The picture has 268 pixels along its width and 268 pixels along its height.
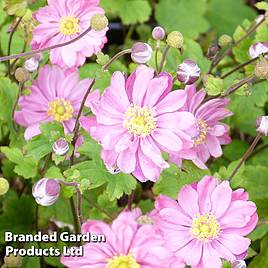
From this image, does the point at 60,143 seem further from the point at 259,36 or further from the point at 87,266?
the point at 259,36

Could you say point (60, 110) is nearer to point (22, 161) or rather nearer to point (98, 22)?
point (22, 161)

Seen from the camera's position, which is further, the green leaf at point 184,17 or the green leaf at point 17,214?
the green leaf at point 184,17

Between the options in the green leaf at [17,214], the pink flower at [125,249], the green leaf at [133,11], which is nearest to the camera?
the pink flower at [125,249]

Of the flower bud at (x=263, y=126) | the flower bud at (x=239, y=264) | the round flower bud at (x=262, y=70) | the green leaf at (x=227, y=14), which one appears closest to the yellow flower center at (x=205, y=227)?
the flower bud at (x=239, y=264)

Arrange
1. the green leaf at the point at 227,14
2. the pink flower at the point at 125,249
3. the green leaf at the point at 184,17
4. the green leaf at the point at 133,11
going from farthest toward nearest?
the green leaf at the point at 227,14, the green leaf at the point at 184,17, the green leaf at the point at 133,11, the pink flower at the point at 125,249

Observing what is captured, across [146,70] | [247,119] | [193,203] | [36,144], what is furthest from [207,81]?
[247,119]

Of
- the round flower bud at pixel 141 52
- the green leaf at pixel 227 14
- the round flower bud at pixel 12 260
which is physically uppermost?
the round flower bud at pixel 141 52

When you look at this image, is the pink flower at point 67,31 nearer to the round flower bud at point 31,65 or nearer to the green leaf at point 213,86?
the round flower bud at point 31,65
